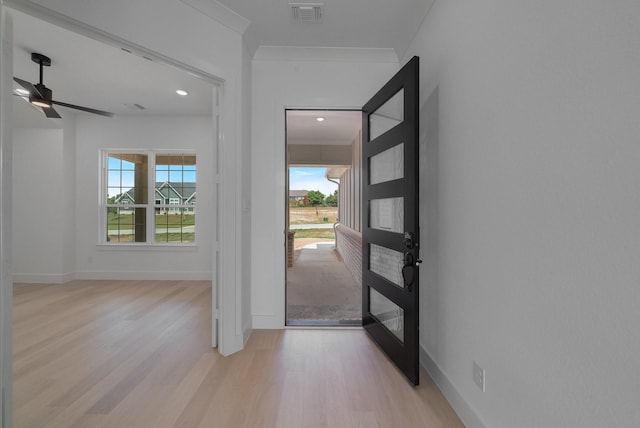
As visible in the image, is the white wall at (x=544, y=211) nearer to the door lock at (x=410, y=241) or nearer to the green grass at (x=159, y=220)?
the door lock at (x=410, y=241)

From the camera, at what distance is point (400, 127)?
218 centimetres

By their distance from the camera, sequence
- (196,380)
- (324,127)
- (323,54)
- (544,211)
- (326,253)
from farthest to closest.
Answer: (326,253), (324,127), (323,54), (196,380), (544,211)

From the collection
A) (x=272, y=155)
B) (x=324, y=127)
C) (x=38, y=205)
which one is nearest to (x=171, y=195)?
(x=38, y=205)

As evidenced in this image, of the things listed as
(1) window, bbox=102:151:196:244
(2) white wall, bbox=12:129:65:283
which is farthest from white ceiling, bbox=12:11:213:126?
(1) window, bbox=102:151:196:244

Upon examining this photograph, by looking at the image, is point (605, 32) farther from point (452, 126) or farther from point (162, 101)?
point (162, 101)

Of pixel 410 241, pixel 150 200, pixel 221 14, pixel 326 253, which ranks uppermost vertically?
pixel 221 14

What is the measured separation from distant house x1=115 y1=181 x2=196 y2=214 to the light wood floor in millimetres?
2392

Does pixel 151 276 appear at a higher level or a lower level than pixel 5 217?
lower

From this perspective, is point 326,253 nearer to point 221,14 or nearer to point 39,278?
point 39,278

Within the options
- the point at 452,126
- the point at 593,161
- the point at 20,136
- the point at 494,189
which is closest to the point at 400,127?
the point at 452,126

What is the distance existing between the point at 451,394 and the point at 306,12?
300cm

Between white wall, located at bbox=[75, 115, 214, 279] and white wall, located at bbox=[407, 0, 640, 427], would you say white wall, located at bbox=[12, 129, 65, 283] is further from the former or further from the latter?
white wall, located at bbox=[407, 0, 640, 427]

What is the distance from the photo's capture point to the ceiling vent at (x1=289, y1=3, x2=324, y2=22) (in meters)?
2.30

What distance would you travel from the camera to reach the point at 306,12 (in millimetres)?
2379
